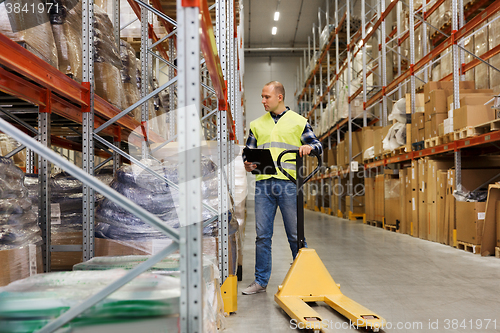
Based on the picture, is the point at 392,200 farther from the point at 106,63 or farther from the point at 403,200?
the point at 106,63

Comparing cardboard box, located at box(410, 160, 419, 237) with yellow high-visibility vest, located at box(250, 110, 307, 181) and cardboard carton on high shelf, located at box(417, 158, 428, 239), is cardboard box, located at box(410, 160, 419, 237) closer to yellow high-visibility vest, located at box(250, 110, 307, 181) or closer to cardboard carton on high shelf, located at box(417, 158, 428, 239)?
cardboard carton on high shelf, located at box(417, 158, 428, 239)

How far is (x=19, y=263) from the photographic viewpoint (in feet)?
7.89

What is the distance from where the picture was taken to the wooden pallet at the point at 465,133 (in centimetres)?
568

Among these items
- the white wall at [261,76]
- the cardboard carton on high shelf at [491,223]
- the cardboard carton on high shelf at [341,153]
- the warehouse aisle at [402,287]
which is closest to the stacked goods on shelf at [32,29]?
the warehouse aisle at [402,287]

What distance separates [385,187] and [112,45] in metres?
7.17

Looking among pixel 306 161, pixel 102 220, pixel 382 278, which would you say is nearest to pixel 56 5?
pixel 102 220

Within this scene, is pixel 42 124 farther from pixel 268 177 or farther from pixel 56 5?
pixel 268 177

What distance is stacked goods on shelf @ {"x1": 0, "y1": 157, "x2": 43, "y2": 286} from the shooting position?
7.64 feet

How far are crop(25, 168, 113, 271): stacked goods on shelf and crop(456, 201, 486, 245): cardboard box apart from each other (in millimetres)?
4864

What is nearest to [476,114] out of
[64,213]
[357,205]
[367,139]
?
[367,139]

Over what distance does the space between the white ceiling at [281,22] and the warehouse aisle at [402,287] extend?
14.7m

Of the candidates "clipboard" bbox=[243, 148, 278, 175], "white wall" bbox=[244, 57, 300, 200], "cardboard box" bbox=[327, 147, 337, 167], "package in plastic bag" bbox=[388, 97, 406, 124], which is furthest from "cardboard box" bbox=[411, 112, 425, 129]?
"white wall" bbox=[244, 57, 300, 200]

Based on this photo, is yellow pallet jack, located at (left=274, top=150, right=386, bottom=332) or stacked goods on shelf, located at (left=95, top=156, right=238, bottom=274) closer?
yellow pallet jack, located at (left=274, top=150, right=386, bottom=332)

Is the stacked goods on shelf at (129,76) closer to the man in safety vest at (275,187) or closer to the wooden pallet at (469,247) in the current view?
the man in safety vest at (275,187)
